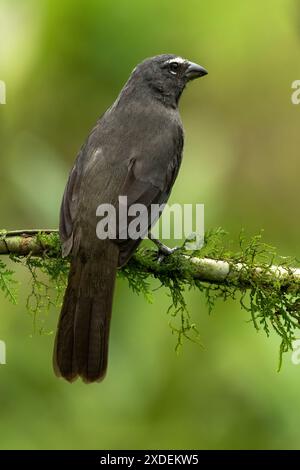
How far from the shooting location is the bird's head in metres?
6.70

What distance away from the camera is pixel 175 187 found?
674 cm

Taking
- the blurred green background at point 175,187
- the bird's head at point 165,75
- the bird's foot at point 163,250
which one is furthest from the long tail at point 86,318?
the bird's head at point 165,75

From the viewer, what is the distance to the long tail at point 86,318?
5523mm

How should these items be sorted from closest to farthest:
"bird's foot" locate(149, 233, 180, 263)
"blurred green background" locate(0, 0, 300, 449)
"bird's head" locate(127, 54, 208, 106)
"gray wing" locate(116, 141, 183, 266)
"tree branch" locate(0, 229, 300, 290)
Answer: "tree branch" locate(0, 229, 300, 290) < "bird's foot" locate(149, 233, 180, 263) < "gray wing" locate(116, 141, 183, 266) < "blurred green background" locate(0, 0, 300, 449) < "bird's head" locate(127, 54, 208, 106)

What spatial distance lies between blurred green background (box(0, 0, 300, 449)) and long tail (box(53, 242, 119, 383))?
0.49 metres

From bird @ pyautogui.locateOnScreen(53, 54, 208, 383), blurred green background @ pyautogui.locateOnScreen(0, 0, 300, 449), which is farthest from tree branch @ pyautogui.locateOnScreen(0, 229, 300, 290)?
blurred green background @ pyautogui.locateOnScreen(0, 0, 300, 449)

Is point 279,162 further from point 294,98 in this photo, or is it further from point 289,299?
point 289,299

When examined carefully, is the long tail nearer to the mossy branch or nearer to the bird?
the bird

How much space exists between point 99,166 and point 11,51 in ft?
5.06

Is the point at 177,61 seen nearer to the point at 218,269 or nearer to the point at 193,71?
the point at 193,71

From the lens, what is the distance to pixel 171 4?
7391mm

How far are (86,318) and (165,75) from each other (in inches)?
76.6

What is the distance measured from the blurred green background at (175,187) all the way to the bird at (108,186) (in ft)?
1.53

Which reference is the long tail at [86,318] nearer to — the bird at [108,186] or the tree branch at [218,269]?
the bird at [108,186]
